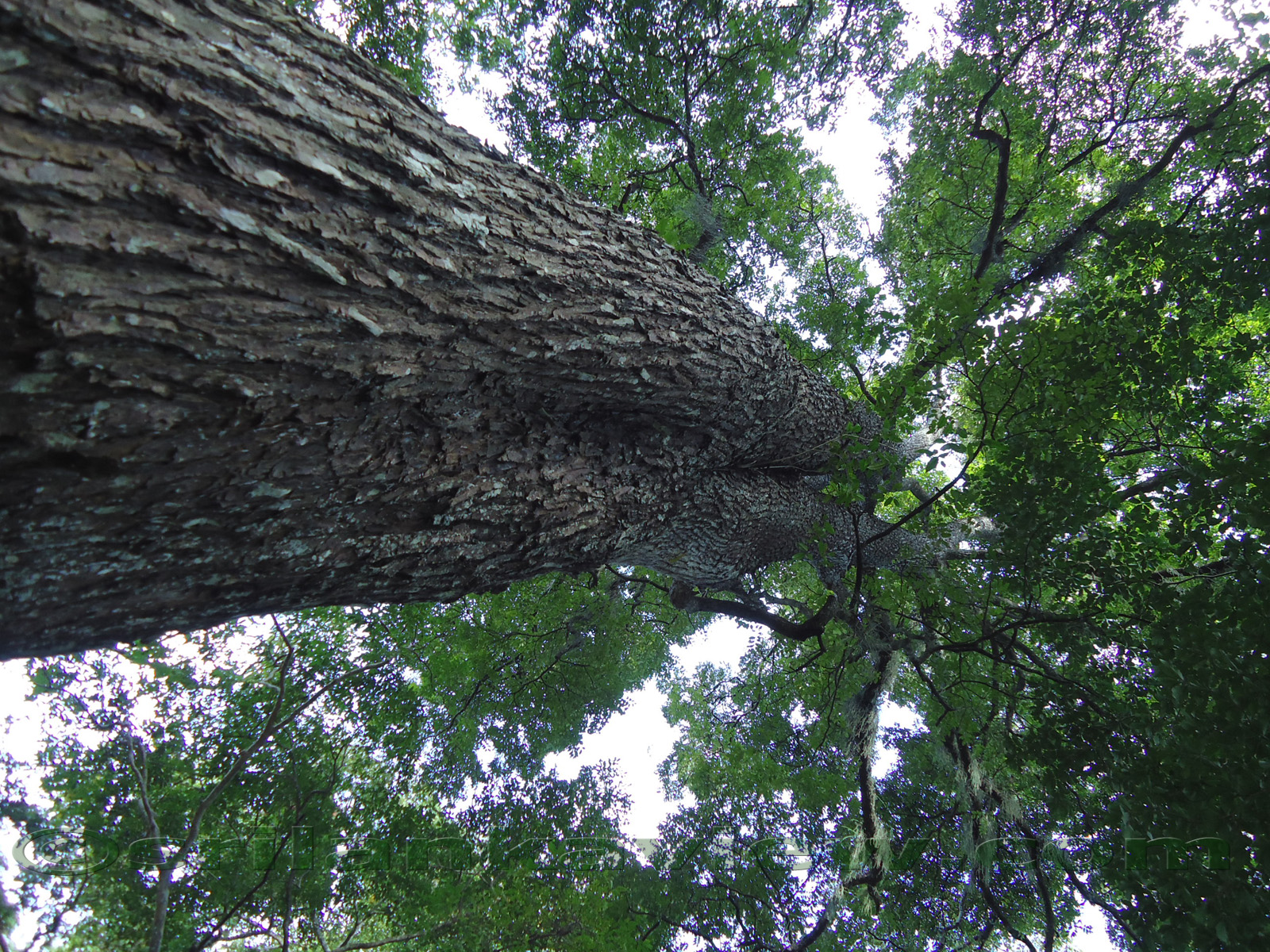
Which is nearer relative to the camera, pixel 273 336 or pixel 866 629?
pixel 273 336

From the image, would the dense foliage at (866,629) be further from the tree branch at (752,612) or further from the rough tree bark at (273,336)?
the rough tree bark at (273,336)

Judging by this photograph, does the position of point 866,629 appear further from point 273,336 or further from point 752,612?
point 273,336

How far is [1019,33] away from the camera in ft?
17.1

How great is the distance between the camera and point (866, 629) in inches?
175

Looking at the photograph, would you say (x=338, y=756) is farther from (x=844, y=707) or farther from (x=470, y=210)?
(x=470, y=210)

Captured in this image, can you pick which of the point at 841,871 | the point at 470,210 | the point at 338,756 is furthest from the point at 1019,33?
the point at 338,756

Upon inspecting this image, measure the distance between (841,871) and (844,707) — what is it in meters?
1.48

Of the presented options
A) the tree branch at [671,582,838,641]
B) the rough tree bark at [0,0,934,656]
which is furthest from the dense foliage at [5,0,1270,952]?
the rough tree bark at [0,0,934,656]

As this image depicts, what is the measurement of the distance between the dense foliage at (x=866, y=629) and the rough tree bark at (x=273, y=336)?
202 centimetres

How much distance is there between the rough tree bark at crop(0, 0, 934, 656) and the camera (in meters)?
1.17

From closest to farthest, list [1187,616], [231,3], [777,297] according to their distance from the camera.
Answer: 1. [231,3]
2. [1187,616]
3. [777,297]

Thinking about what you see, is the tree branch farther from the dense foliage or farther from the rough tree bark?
the rough tree bark

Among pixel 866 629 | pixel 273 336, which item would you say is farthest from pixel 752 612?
pixel 273 336

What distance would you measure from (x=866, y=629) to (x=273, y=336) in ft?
14.9
